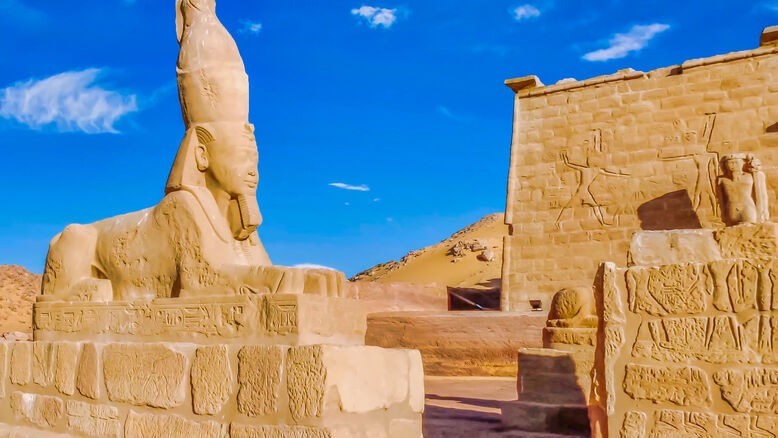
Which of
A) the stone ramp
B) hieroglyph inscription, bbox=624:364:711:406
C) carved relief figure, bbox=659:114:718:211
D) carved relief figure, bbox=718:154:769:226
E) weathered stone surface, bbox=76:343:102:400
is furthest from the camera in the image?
carved relief figure, bbox=659:114:718:211

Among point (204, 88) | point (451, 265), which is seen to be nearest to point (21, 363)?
point (204, 88)

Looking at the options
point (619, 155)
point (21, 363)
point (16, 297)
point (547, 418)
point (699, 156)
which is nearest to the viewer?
point (21, 363)

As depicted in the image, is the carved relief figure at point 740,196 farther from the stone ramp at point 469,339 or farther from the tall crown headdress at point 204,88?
the tall crown headdress at point 204,88

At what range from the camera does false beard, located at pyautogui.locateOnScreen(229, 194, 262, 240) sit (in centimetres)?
416

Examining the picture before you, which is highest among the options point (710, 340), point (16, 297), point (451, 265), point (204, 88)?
point (451, 265)

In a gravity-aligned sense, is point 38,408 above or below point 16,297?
below

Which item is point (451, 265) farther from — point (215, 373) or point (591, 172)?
point (215, 373)

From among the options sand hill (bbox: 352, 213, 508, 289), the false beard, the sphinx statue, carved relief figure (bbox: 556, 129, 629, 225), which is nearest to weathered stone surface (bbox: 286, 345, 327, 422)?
the sphinx statue

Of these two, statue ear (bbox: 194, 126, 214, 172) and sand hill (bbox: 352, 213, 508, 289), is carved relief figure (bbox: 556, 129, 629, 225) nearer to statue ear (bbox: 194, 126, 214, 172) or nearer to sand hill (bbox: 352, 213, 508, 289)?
statue ear (bbox: 194, 126, 214, 172)

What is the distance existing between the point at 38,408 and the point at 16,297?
1265cm

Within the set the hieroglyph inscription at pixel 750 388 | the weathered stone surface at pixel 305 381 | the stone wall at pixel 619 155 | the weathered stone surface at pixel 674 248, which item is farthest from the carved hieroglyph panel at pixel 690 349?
the stone wall at pixel 619 155

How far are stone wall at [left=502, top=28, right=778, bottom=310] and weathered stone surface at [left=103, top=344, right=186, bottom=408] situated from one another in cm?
1094

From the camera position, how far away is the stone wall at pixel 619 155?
43.3 feet

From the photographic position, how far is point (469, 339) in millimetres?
11547
